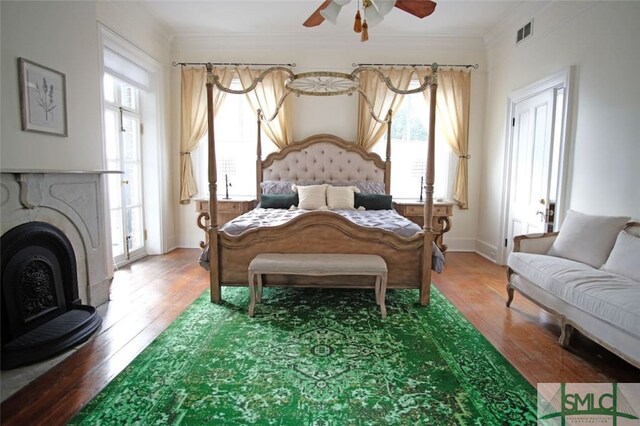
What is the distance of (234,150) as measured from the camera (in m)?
5.46

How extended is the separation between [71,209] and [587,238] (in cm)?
420

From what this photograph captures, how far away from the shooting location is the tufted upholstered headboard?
5.19 meters

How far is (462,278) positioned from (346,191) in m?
1.77

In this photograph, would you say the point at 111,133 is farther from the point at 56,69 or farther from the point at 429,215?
the point at 429,215

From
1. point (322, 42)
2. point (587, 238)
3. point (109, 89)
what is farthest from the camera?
point (322, 42)

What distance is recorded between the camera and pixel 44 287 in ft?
8.49

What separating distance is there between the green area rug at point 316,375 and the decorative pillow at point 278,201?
1793 millimetres

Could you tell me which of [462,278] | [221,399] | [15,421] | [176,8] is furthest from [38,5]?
[462,278]

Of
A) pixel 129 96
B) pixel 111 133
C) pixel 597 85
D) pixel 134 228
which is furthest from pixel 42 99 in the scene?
pixel 597 85

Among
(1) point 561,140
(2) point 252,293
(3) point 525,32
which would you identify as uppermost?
(3) point 525,32

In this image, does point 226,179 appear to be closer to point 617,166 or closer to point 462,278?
point 462,278

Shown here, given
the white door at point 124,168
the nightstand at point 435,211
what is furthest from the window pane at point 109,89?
the nightstand at point 435,211

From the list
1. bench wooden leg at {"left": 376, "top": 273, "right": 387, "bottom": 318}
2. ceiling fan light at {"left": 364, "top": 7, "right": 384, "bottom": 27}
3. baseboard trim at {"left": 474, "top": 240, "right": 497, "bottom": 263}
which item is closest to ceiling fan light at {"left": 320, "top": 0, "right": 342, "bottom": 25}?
ceiling fan light at {"left": 364, "top": 7, "right": 384, "bottom": 27}

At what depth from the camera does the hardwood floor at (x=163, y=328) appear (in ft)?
6.31
